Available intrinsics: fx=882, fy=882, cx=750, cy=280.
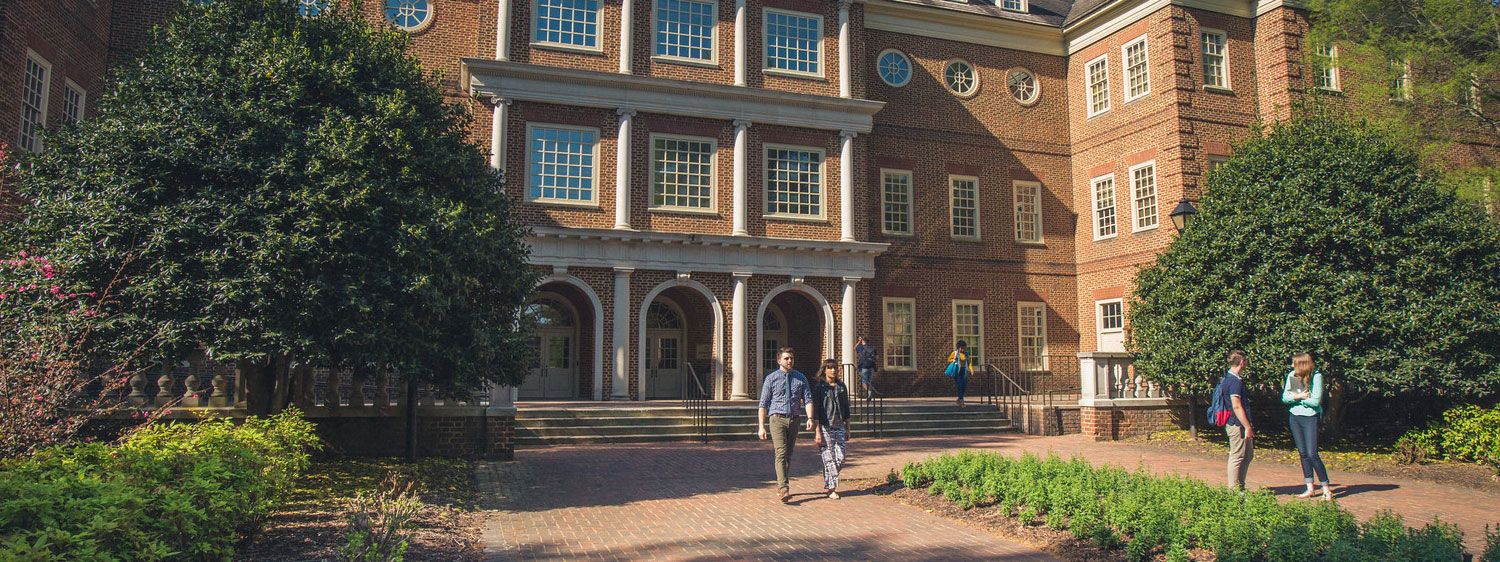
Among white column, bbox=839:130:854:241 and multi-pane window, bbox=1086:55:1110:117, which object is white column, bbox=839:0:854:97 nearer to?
white column, bbox=839:130:854:241

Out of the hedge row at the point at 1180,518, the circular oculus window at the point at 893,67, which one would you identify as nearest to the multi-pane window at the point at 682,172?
the circular oculus window at the point at 893,67

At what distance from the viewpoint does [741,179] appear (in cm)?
2133

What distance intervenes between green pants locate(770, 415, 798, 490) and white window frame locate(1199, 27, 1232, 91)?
714 inches

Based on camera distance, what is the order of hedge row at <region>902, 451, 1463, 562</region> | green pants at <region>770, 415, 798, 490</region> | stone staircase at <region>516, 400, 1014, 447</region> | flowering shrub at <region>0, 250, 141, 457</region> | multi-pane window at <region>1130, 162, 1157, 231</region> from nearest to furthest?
hedge row at <region>902, 451, 1463, 562</region>
flowering shrub at <region>0, 250, 141, 457</region>
green pants at <region>770, 415, 798, 490</region>
stone staircase at <region>516, 400, 1014, 447</region>
multi-pane window at <region>1130, 162, 1157, 231</region>

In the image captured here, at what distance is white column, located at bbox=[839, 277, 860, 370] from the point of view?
21891mm

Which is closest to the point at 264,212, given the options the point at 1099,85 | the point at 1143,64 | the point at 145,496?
the point at 145,496

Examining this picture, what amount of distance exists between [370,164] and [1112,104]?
20590mm

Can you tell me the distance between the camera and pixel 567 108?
20469mm

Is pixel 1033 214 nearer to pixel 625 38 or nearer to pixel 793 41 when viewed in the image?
pixel 793 41

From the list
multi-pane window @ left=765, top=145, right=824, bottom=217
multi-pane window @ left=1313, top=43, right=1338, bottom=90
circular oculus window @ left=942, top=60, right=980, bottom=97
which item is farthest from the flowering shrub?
multi-pane window @ left=1313, top=43, right=1338, bottom=90

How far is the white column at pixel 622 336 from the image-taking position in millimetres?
20000

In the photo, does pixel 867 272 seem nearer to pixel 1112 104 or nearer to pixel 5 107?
pixel 1112 104

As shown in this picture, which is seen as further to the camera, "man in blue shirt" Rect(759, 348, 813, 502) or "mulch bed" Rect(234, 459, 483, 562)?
"man in blue shirt" Rect(759, 348, 813, 502)

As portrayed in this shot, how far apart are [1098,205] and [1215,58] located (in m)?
4.70
